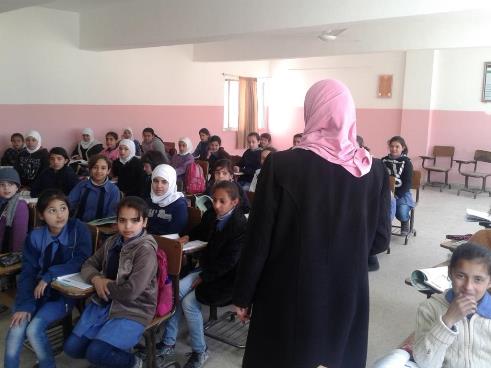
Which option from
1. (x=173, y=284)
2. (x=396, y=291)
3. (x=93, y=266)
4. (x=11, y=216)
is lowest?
(x=396, y=291)

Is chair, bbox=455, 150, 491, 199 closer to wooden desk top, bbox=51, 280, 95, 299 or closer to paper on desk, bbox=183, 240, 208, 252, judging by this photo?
paper on desk, bbox=183, 240, 208, 252

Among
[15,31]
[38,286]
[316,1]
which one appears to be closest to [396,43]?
[316,1]

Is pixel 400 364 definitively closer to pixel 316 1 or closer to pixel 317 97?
pixel 317 97

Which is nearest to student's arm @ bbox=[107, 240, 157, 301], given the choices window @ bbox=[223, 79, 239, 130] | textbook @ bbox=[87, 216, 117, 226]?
textbook @ bbox=[87, 216, 117, 226]

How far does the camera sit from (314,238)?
1.41 metres

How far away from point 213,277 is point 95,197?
1385mm

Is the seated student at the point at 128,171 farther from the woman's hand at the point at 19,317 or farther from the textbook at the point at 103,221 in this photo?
the woman's hand at the point at 19,317

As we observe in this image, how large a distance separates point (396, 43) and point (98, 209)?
4923mm

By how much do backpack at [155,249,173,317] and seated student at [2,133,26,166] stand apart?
415cm

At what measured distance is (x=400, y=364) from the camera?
150cm

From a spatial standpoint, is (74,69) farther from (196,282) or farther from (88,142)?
(196,282)

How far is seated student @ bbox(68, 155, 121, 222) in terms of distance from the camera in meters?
3.41

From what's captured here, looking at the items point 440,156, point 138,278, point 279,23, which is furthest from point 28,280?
point 440,156

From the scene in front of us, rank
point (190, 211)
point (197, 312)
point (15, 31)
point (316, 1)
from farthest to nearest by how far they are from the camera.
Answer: point (15, 31) < point (316, 1) < point (190, 211) < point (197, 312)
